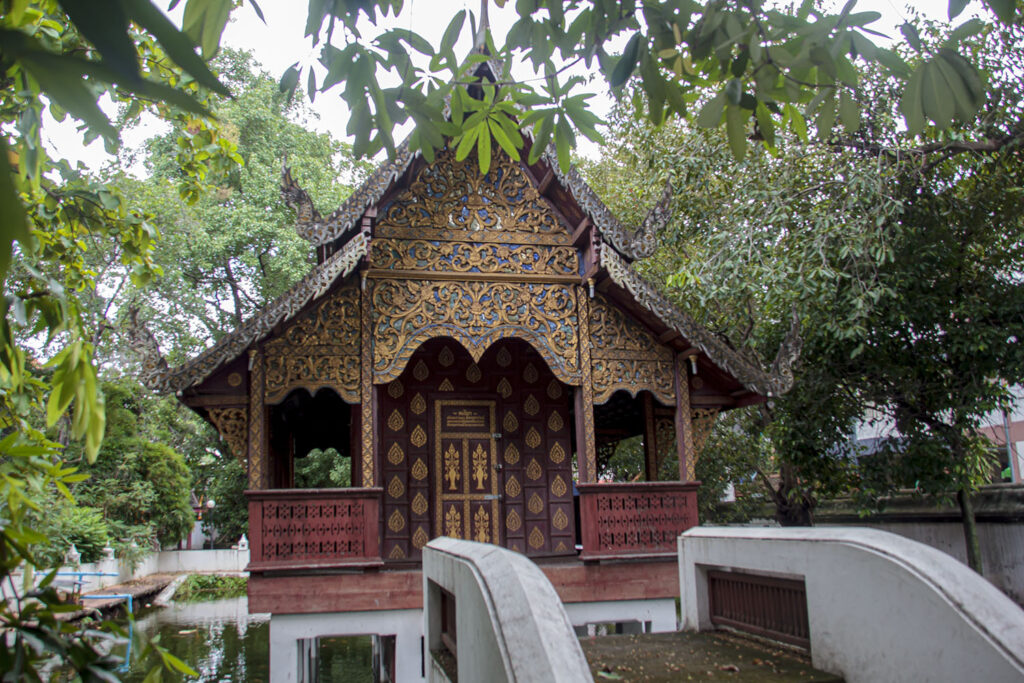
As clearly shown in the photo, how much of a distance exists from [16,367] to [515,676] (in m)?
1.86

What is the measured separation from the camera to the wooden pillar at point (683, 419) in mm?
8461

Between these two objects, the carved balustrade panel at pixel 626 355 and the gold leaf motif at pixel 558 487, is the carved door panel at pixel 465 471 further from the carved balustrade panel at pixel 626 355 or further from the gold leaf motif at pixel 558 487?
the carved balustrade panel at pixel 626 355

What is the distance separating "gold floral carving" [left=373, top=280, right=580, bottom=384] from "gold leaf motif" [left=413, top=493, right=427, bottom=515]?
1.75m

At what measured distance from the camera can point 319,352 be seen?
7.90 metres

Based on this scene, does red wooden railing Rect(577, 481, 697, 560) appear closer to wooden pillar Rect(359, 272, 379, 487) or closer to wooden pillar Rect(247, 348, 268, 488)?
wooden pillar Rect(359, 272, 379, 487)

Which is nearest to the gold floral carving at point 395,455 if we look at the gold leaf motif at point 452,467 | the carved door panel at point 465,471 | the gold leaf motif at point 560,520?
the carved door panel at point 465,471

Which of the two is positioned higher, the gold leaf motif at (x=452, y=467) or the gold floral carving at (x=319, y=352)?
the gold floral carving at (x=319, y=352)

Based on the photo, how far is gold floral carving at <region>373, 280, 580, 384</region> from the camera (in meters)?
8.02

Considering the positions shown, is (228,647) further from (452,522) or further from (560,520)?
(560,520)

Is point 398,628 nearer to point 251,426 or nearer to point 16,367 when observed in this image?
point 251,426

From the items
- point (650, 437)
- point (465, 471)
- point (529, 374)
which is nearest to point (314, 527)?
point (465, 471)

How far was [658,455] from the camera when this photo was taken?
9.98 meters

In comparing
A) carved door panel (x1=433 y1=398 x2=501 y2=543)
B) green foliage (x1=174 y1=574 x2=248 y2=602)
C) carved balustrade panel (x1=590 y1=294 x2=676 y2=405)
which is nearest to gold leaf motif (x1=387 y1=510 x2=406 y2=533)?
carved door panel (x1=433 y1=398 x2=501 y2=543)

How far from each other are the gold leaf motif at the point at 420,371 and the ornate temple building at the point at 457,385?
0.03 meters
